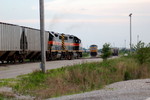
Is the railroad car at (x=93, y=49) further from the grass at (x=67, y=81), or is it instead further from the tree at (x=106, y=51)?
the grass at (x=67, y=81)

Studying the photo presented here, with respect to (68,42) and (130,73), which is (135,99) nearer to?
(130,73)

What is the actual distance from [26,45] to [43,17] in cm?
1653

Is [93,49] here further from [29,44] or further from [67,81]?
[67,81]

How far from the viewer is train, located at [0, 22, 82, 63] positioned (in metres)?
32.5

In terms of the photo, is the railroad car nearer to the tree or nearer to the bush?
the tree

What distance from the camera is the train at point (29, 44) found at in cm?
3252

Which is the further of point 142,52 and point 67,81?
point 142,52

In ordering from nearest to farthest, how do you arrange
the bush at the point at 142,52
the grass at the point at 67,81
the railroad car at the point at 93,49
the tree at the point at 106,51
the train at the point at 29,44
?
the grass at the point at 67,81 < the bush at the point at 142,52 < the train at the point at 29,44 < the tree at the point at 106,51 < the railroad car at the point at 93,49

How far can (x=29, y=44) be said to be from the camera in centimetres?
3862

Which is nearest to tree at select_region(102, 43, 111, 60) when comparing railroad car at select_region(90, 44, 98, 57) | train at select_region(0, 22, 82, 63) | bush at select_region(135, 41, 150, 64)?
train at select_region(0, 22, 82, 63)

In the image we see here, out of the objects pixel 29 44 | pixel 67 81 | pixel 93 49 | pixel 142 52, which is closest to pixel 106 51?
pixel 29 44

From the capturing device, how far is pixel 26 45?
37750 mm

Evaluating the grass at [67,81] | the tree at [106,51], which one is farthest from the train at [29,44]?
the grass at [67,81]

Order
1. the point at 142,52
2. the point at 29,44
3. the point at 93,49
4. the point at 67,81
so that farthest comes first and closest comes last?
the point at 93,49
the point at 29,44
the point at 142,52
the point at 67,81
